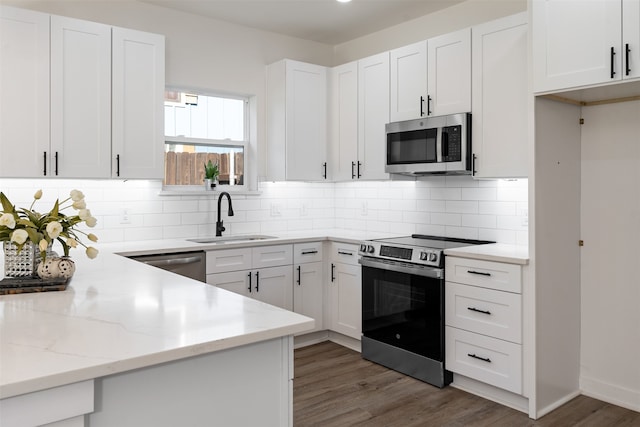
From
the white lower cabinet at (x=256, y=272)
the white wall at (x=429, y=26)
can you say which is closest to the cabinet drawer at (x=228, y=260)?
the white lower cabinet at (x=256, y=272)

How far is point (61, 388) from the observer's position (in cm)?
114

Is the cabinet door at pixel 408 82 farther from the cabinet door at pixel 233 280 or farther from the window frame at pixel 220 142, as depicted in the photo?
the cabinet door at pixel 233 280

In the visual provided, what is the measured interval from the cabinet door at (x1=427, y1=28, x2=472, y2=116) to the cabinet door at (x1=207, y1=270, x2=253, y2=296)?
1.89 m

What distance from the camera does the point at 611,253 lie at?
3221mm

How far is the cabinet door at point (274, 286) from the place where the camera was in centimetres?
407

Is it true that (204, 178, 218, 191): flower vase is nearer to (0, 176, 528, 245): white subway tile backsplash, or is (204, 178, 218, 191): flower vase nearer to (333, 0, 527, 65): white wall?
(0, 176, 528, 245): white subway tile backsplash

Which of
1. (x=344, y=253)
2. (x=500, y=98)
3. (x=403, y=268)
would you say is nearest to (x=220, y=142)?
(x=344, y=253)

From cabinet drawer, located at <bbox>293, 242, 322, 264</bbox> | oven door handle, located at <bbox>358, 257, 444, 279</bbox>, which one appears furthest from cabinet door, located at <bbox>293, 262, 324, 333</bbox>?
oven door handle, located at <bbox>358, 257, 444, 279</bbox>

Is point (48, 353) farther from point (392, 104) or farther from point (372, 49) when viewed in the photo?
point (372, 49)

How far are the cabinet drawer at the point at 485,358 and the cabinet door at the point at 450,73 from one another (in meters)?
1.55

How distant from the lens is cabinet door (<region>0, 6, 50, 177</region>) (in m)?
3.20

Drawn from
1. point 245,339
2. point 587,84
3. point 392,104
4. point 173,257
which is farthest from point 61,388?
point 392,104

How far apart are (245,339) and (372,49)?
398cm

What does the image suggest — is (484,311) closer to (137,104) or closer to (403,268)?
(403,268)
